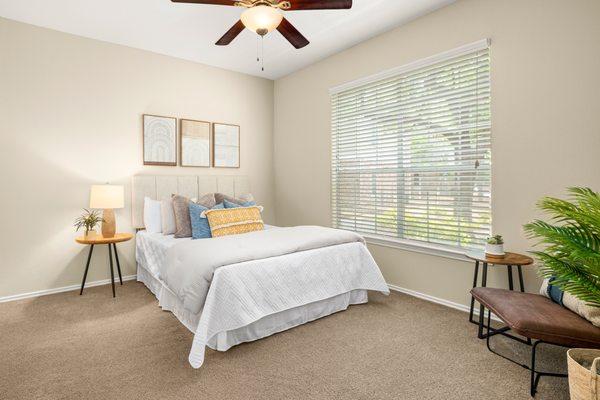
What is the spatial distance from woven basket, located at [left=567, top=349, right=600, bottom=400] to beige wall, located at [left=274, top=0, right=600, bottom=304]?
123cm

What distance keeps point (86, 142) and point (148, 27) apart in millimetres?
1440

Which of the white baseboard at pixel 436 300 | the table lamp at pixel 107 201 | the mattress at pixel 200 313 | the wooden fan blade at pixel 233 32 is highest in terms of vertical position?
the wooden fan blade at pixel 233 32

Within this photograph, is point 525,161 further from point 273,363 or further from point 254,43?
point 254,43

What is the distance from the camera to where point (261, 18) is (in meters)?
2.27

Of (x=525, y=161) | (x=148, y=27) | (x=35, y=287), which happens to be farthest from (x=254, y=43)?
(x=35, y=287)

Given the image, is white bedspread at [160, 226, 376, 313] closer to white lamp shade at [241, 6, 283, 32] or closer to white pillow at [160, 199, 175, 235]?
white pillow at [160, 199, 175, 235]

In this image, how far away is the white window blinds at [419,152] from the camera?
2.90m

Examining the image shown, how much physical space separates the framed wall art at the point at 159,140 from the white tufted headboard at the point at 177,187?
227 millimetres

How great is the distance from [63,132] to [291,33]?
2.74 meters

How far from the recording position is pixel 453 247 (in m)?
3.10

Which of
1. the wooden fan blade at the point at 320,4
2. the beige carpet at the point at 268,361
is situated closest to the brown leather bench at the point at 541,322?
the beige carpet at the point at 268,361

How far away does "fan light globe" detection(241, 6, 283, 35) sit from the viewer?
2.22m

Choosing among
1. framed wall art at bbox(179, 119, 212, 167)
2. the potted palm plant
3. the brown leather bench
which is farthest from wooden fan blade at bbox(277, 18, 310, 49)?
the brown leather bench

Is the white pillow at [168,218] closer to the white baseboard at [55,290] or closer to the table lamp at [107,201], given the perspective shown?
the table lamp at [107,201]
